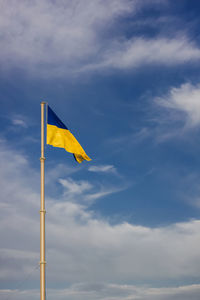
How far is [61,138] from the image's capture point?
33031mm

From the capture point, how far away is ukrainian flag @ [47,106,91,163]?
3262 centimetres

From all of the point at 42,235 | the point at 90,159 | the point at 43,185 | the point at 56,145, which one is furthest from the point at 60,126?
the point at 42,235

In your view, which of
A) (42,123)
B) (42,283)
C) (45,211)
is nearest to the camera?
(42,283)

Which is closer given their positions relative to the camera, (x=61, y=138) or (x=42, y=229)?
(x=42, y=229)

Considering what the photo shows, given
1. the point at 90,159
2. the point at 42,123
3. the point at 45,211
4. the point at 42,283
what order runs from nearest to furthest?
1. the point at 42,283
2. the point at 45,211
3. the point at 42,123
4. the point at 90,159

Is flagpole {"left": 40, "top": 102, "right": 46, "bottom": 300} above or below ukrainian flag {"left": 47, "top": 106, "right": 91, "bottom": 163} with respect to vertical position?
below

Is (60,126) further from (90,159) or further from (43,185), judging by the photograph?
(43,185)

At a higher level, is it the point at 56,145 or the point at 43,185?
the point at 56,145

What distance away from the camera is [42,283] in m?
27.0

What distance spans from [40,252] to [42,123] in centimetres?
1030

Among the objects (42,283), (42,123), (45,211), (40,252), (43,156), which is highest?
(42,123)

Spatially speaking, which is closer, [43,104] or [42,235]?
[42,235]

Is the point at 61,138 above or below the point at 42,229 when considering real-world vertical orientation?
above

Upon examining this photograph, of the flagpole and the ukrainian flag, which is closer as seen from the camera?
the flagpole
